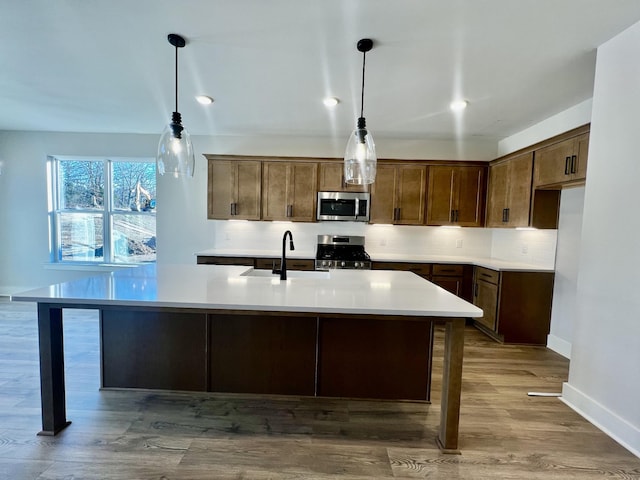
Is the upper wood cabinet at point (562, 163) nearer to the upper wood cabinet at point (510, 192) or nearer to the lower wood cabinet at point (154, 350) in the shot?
the upper wood cabinet at point (510, 192)

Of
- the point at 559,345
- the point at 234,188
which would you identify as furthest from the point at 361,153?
the point at 559,345

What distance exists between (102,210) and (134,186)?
644mm

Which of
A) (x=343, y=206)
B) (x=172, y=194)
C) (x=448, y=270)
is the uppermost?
(x=172, y=194)

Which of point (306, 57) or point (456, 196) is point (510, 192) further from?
point (306, 57)

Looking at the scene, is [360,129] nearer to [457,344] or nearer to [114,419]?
[457,344]

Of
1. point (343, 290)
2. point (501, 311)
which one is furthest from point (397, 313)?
point (501, 311)

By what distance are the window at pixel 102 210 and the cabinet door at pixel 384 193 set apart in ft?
11.3

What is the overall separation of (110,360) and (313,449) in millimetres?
1637

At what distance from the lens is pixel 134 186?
4754 millimetres

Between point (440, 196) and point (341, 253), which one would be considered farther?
point (341, 253)

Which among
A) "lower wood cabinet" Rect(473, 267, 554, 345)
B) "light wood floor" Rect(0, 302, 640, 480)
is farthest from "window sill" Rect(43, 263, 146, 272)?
"lower wood cabinet" Rect(473, 267, 554, 345)

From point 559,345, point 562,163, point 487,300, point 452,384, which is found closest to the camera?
point 452,384

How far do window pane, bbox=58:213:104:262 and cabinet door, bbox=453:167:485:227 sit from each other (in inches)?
215

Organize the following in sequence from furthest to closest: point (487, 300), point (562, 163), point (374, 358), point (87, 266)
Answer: point (87, 266) → point (487, 300) → point (562, 163) → point (374, 358)
